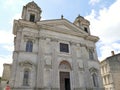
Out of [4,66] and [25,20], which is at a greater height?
[25,20]

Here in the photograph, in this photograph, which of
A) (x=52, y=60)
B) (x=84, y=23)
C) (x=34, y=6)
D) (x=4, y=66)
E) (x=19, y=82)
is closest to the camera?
(x=19, y=82)

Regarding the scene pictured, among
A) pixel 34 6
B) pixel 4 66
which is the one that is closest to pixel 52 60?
pixel 34 6

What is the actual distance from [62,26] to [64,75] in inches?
311

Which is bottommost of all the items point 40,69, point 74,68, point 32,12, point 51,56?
point 40,69

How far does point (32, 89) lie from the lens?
47.7 ft

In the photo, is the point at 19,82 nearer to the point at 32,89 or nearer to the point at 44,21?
the point at 32,89

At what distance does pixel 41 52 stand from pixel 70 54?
4525 mm

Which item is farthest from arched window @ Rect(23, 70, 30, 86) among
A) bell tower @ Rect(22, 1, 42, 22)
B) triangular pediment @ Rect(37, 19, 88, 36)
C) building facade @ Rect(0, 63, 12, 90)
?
building facade @ Rect(0, 63, 12, 90)

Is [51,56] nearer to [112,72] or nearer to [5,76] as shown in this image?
[5,76]

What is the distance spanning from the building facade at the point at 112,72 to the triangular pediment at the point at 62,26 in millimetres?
13675

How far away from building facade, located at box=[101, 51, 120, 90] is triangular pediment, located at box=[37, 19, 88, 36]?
1367 centimetres

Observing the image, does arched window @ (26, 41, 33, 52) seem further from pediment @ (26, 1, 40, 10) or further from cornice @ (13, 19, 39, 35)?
pediment @ (26, 1, 40, 10)

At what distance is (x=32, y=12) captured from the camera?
19859 millimetres

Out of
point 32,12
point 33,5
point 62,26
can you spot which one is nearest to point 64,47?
point 62,26
